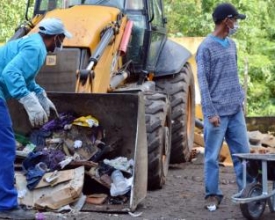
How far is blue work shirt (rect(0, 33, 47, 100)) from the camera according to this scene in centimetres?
615

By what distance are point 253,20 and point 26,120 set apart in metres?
14.6

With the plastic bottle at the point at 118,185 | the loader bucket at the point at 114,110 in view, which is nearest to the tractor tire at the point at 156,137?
the loader bucket at the point at 114,110

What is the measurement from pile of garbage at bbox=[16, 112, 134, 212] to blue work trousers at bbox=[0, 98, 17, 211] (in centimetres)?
42

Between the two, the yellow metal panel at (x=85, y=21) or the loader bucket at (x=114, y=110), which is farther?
the yellow metal panel at (x=85, y=21)

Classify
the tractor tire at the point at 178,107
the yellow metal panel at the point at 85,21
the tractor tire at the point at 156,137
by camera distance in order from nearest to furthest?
the tractor tire at the point at 156,137
the yellow metal panel at the point at 85,21
the tractor tire at the point at 178,107

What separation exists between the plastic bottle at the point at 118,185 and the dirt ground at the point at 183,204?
0.77 feet

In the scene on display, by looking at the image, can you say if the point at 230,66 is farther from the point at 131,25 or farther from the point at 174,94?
the point at 174,94

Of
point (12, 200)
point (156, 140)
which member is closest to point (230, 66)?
point (156, 140)

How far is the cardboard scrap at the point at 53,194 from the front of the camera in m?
6.64

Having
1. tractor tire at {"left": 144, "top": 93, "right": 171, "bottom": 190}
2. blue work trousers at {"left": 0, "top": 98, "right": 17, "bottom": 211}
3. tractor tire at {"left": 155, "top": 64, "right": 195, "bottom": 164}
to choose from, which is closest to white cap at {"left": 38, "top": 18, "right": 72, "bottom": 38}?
blue work trousers at {"left": 0, "top": 98, "right": 17, "bottom": 211}

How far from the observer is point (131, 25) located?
8.73m

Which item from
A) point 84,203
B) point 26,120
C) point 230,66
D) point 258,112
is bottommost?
point 258,112

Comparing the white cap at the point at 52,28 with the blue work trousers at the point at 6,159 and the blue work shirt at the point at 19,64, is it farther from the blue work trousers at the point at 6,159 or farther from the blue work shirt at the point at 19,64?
the blue work trousers at the point at 6,159

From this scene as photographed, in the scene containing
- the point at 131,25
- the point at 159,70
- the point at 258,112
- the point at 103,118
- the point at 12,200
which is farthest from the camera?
the point at 258,112
